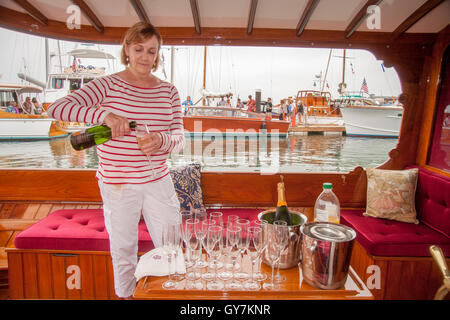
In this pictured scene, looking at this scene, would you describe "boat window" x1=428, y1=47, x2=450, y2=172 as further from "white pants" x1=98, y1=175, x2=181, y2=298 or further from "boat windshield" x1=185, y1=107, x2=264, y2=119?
"boat windshield" x1=185, y1=107, x2=264, y2=119

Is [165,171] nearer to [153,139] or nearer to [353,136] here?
[153,139]

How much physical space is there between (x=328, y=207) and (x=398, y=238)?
2.33ft

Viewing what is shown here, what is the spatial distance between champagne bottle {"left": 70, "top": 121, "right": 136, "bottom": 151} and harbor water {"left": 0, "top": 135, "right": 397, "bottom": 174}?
435 cm

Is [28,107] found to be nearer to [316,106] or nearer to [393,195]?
[316,106]

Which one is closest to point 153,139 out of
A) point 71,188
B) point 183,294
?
point 183,294

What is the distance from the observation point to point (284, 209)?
126 cm

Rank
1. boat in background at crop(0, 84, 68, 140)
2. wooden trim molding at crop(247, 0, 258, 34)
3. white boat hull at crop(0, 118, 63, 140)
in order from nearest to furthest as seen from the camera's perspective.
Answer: wooden trim molding at crop(247, 0, 258, 34) → boat in background at crop(0, 84, 68, 140) → white boat hull at crop(0, 118, 63, 140)

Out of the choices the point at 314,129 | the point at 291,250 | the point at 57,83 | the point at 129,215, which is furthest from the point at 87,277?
the point at 314,129

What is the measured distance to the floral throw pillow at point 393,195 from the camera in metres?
2.20

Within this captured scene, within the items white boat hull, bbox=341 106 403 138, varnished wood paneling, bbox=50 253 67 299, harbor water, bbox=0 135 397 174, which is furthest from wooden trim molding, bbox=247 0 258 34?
white boat hull, bbox=341 106 403 138

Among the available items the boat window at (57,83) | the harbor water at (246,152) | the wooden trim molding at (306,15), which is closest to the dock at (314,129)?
the harbor water at (246,152)

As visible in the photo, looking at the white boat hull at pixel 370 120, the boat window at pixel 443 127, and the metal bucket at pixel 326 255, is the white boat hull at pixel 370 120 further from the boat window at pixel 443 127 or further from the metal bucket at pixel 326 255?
the metal bucket at pixel 326 255

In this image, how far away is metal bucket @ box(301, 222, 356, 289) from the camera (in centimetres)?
95

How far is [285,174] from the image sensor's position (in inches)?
97.3
